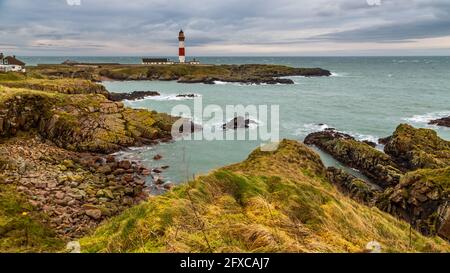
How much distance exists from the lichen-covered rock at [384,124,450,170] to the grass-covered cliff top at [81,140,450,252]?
564 inches

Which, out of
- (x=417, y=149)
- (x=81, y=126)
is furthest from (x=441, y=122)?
(x=81, y=126)

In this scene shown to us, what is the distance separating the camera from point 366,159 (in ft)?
81.8

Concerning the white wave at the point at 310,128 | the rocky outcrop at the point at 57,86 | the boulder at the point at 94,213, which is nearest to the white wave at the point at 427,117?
the white wave at the point at 310,128

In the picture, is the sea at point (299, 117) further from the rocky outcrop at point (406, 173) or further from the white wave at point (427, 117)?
the rocky outcrop at point (406, 173)

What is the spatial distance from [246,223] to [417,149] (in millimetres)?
22300

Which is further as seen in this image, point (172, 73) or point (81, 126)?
point (172, 73)

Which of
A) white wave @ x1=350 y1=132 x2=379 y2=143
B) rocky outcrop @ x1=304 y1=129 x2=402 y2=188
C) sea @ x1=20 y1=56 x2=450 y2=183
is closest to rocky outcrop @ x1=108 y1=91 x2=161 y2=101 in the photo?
sea @ x1=20 y1=56 x2=450 y2=183

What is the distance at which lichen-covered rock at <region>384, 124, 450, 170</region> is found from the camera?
77.8ft

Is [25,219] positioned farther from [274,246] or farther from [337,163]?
[337,163]

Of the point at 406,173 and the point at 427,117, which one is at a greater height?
the point at 406,173

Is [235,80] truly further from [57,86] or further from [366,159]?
[366,159]
